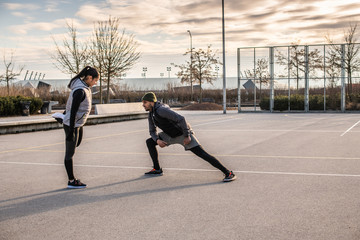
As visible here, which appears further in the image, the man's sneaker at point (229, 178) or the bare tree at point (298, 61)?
the bare tree at point (298, 61)

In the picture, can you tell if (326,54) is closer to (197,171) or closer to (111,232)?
(197,171)

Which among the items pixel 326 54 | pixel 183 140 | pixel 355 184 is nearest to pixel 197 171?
pixel 183 140

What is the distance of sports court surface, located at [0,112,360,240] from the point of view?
4.43 meters

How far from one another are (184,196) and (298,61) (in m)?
34.7

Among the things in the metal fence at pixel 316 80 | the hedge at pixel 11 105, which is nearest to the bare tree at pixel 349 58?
the metal fence at pixel 316 80

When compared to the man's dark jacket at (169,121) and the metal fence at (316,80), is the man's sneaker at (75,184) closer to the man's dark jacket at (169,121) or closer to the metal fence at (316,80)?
the man's dark jacket at (169,121)

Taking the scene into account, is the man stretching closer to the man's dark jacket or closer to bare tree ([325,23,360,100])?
the man's dark jacket

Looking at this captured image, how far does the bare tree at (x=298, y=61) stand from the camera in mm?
34469

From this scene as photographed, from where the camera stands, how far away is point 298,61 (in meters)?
38.3

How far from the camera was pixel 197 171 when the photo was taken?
7762 millimetres

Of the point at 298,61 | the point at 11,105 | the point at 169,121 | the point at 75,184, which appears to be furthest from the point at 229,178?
the point at 298,61

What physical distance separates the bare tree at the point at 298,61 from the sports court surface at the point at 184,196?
83.0 ft

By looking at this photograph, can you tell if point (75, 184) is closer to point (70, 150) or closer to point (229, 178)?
point (70, 150)

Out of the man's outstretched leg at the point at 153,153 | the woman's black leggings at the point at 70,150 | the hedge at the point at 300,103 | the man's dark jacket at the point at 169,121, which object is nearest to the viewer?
the woman's black leggings at the point at 70,150
